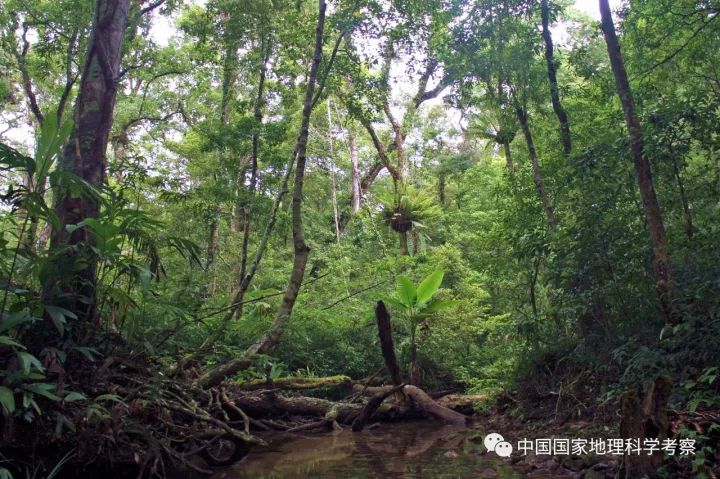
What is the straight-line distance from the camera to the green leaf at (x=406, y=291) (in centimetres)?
1002

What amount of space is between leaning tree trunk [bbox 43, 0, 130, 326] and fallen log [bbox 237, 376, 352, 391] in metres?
4.34

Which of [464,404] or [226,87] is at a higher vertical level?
[226,87]

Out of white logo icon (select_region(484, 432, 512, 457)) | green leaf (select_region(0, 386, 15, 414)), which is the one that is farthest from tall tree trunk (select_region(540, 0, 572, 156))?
green leaf (select_region(0, 386, 15, 414))

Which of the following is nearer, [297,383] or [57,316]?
[57,316]

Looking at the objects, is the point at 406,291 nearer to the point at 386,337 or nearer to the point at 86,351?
the point at 386,337

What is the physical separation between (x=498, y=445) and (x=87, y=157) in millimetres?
5614

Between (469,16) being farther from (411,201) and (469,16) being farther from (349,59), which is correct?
(411,201)

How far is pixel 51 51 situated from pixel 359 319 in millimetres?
8923

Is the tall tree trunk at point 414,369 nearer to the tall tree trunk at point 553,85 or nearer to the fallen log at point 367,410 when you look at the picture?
the fallen log at point 367,410

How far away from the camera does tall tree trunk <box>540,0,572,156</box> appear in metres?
8.23

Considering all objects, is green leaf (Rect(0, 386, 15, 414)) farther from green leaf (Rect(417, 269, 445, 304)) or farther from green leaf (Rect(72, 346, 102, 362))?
green leaf (Rect(417, 269, 445, 304))

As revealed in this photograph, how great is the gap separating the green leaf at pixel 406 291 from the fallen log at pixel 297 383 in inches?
77.6

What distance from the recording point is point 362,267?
16922mm

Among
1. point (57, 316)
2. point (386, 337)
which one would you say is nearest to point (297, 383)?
point (386, 337)
